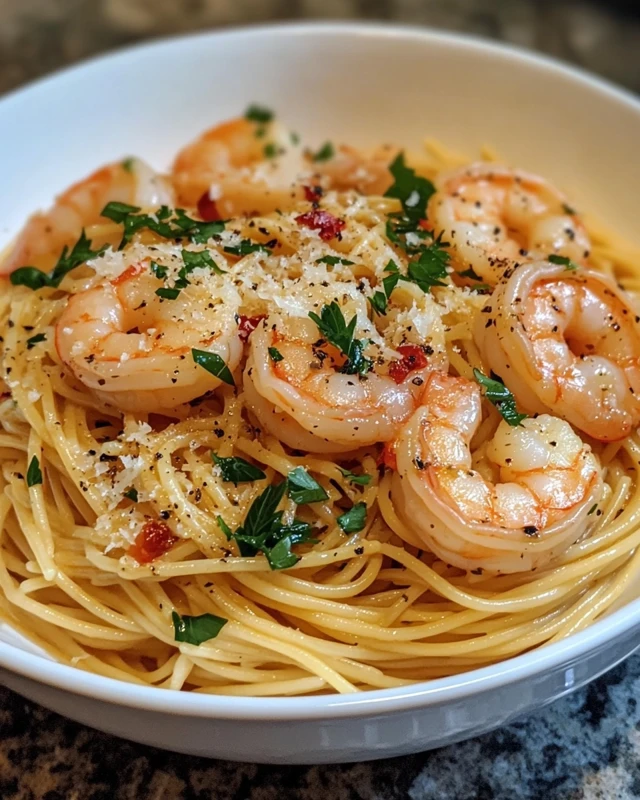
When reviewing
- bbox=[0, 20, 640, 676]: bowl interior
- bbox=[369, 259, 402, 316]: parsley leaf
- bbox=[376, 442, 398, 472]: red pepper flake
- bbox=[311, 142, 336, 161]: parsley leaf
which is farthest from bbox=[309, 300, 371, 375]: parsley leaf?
bbox=[0, 20, 640, 676]: bowl interior

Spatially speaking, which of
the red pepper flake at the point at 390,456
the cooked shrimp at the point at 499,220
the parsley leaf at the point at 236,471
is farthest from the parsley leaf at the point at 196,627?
the cooked shrimp at the point at 499,220

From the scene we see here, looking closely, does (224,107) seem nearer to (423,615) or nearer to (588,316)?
(588,316)

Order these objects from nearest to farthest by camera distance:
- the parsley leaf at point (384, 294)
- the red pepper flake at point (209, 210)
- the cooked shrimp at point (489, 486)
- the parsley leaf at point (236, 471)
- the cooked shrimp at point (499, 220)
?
1. the cooked shrimp at point (489, 486)
2. the parsley leaf at point (236, 471)
3. the parsley leaf at point (384, 294)
4. the cooked shrimp at point (499, 220)
5. the red pepper flake at point (209, 210)

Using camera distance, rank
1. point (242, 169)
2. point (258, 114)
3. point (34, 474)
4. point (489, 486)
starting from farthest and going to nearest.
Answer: point (258, 114), point (242, 169), point (34, 474), point (489, 486)

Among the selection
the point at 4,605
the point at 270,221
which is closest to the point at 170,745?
the point at 4,605

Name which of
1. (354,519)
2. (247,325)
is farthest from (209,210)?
(354,519)

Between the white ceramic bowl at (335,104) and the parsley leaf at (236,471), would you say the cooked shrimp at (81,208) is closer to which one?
the white ceramic bowl at (335,104)

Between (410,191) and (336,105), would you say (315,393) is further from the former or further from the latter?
(336,105)
